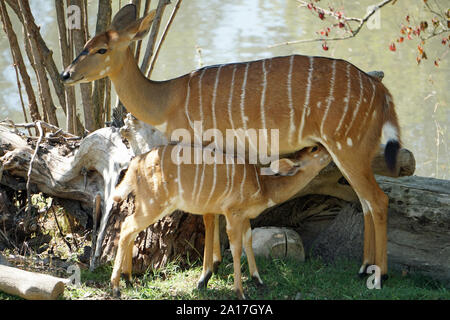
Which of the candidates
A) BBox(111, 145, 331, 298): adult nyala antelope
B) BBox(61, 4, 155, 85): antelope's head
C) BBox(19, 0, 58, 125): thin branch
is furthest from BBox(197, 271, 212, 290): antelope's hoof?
BBox(19, 0, 58, 125): thin branch

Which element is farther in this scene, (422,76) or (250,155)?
(422,76)

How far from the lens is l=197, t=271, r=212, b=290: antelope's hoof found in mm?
4172

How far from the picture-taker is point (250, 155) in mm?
4281

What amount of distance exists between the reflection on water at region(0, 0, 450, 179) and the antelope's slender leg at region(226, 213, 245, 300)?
199 inches

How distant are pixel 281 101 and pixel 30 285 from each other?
6.09 feet

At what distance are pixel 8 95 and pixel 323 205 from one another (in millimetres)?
6535

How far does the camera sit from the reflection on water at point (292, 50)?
9500 mm

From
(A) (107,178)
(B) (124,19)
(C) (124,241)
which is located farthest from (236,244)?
(B) (124,19)

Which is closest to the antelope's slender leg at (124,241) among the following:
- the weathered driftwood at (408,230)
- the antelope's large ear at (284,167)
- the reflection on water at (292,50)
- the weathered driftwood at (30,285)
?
the weathered driftwood at (30,285)

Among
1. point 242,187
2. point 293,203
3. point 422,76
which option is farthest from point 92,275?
point 422,76

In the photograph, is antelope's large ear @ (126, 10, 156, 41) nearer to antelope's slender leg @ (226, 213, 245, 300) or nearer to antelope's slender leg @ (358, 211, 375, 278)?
antelope's slender leg @ (226, 213, 245, 300)
